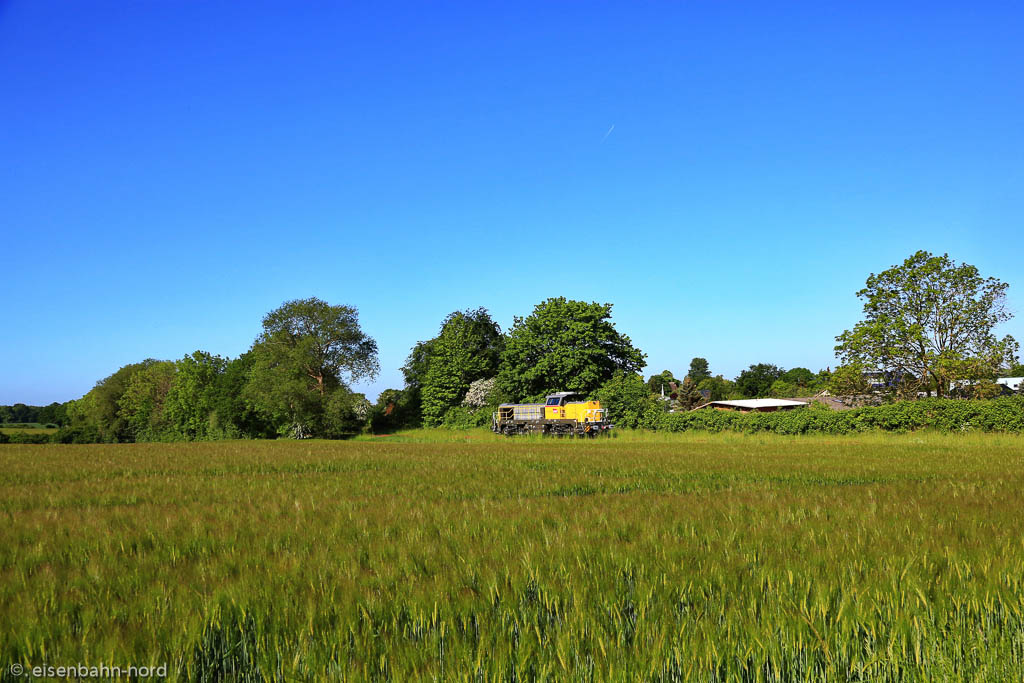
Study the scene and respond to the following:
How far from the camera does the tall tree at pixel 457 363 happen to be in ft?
241

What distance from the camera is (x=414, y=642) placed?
3340 millimetres

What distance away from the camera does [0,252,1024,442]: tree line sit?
43750mm

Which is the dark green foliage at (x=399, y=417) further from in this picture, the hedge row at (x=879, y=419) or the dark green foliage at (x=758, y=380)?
the dark green foliage at (x=758, y=380)

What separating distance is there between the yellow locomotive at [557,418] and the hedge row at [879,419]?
5.34 meters

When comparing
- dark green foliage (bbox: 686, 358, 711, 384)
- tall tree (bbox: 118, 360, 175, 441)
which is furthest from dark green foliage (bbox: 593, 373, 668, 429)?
dark green foliage (bbox: 686, 358, 711, 384)

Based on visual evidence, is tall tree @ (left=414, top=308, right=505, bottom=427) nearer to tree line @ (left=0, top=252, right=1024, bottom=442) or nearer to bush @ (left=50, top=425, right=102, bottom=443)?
tree line @ (left=0, top=252, right=1024, bottom=442)

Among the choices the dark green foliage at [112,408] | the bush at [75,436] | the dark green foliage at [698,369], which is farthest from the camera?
the dark green foliage at [698,369]

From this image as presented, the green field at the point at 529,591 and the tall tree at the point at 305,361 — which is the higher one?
the tall tree at the point at 305,361

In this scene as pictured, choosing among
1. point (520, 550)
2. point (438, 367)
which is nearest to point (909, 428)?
point (520, 550)

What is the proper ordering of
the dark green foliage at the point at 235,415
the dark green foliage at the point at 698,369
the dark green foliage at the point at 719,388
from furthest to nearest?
the dark green foliage at the point at 698,369
the dark green foliage at the point at 719,388
the dark green foliage at the point at 235,415

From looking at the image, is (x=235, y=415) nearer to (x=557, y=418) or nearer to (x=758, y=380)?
(x=557, y=418)

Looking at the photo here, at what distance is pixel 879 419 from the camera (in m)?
37.2

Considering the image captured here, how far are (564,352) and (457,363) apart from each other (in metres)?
18.0

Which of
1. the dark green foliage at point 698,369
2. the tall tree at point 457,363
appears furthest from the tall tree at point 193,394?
the dark green foliage at point 698,369
